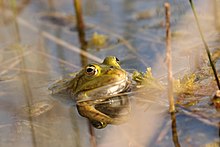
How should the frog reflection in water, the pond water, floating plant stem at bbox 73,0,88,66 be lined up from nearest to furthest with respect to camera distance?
the pond water
the frog reflection in water
floating plant stem at bbox 73,0,88,66

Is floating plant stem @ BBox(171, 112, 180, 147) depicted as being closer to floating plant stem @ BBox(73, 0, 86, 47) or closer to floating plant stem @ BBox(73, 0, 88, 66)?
floating plant stem @ BBox(73, 0, 88, 66)

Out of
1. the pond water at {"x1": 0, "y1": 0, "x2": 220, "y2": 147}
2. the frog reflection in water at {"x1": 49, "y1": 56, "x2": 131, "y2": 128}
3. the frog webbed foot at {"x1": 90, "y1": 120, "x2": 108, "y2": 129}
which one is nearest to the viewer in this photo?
the pond water at {"x1": 0, "y1": 0, "x2": 220, "y2": 147}

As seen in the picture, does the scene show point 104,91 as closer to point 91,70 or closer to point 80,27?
point 91,70

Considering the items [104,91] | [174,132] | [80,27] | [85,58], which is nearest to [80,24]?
[80,27]

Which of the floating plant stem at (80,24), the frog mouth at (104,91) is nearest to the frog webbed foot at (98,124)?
the frog mouth at (104,91)

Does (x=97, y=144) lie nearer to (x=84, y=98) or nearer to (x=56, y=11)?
(x=84, y=98)

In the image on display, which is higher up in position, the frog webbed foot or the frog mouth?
the frog mouth

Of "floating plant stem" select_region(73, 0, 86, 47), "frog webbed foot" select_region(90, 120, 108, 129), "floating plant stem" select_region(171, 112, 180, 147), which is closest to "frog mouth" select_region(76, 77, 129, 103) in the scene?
"frog webbed foot" select_region(90, 120, 108, 129)

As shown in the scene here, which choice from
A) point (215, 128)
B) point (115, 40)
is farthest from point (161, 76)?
point (115, 40)

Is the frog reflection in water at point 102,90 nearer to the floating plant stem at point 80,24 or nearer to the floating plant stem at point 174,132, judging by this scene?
the floating plant stem at point 174,132
